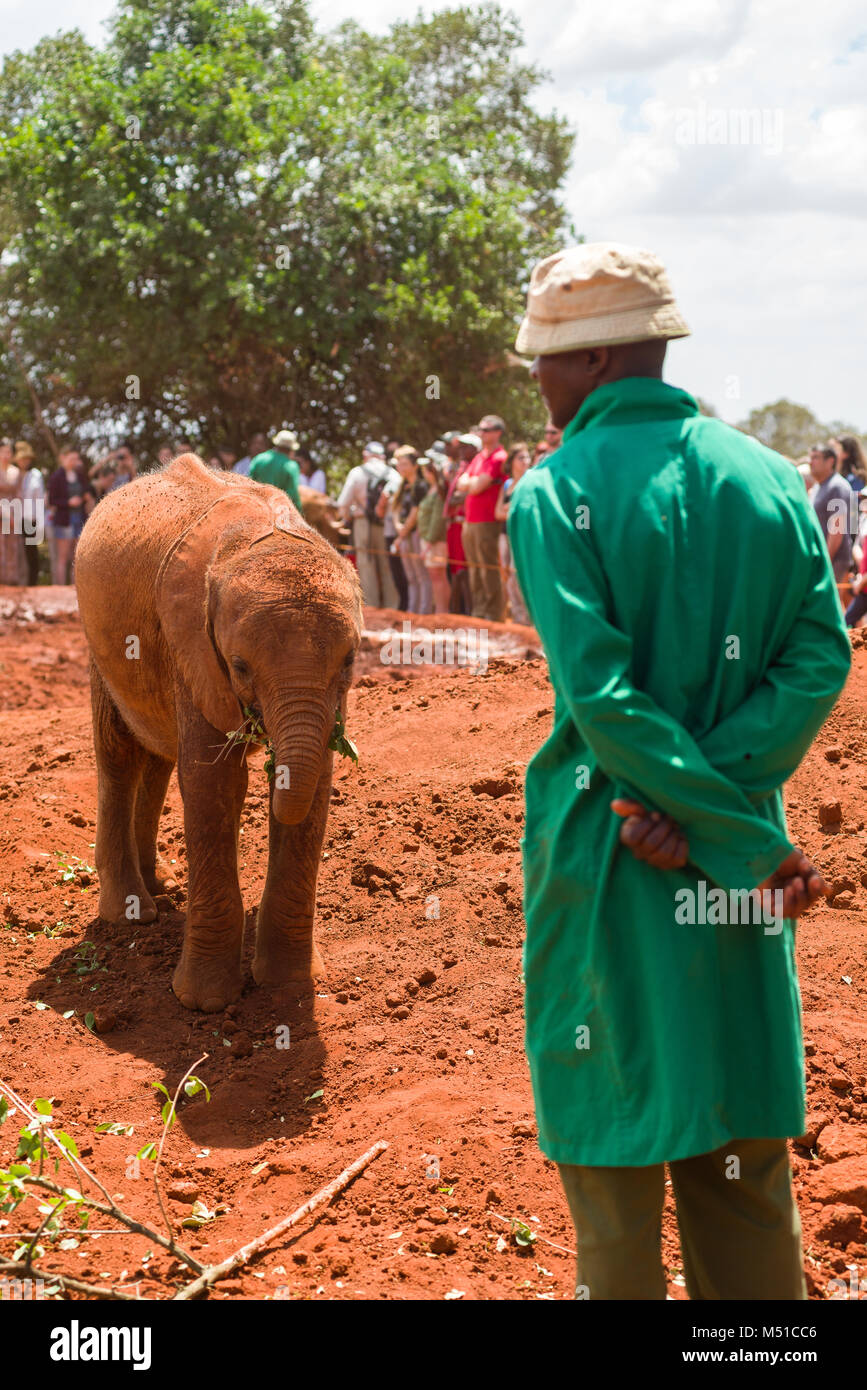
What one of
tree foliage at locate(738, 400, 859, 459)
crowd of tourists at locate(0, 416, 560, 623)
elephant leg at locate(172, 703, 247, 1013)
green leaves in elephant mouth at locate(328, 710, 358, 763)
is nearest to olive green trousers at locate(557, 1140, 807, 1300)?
green leaves in elephant mouth at locate(328, 710, 358, 763)

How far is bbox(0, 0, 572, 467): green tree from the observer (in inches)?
868

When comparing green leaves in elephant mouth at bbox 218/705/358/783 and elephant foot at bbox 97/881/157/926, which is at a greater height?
green leaves in elephant mouth at bbox 218/705/358/783

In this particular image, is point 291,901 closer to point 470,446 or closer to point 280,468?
point 280,468

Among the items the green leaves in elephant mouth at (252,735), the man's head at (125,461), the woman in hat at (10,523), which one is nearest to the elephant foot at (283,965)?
the green leaves in elephant mouth at (252,735)

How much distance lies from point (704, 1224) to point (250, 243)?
70.4 ft

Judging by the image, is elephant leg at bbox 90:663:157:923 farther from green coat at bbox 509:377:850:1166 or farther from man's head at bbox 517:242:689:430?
man's head at bbox 517:242:689:430

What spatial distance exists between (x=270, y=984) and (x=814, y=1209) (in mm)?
2812

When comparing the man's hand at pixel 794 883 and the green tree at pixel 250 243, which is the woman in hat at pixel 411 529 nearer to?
the green tree at pixel 250 243

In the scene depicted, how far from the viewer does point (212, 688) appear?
6035 millimetres

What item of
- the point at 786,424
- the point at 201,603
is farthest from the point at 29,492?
the point at 786,424

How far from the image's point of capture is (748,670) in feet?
9.43

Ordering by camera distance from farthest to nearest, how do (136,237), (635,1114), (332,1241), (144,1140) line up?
(136,237) < (144,1140) < (332,1241) < (635,1114)
